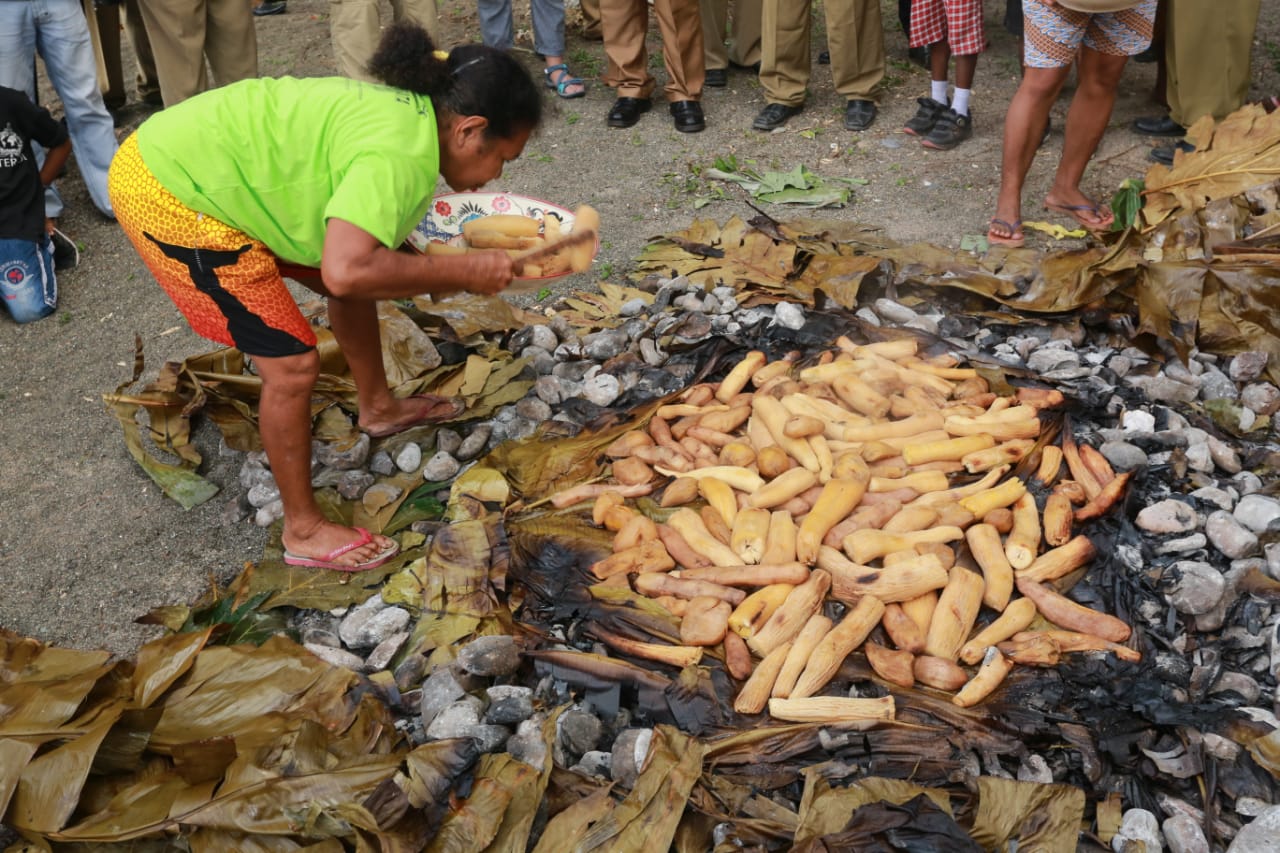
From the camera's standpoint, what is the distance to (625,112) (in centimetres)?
618

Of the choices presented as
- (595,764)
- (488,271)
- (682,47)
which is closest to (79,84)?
(682,47)

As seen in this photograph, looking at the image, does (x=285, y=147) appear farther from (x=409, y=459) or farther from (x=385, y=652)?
(x=385, y=652)

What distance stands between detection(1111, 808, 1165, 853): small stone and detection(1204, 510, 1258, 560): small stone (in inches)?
31.7

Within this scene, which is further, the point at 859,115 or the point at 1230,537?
the point at 859,115

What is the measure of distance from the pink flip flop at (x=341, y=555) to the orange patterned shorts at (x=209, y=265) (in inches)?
24.6

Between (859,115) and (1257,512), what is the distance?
3.85 metres

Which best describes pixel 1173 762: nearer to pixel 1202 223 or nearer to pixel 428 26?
pixel 1202 223

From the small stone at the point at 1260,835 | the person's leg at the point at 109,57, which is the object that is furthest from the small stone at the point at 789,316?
the person's leg at the point at 109,57

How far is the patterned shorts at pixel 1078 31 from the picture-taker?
398 centimetres

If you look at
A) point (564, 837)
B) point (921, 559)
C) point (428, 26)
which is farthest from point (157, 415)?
point (428, 26)

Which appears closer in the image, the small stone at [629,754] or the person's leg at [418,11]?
the small stone at [629,754]

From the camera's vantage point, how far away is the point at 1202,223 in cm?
386

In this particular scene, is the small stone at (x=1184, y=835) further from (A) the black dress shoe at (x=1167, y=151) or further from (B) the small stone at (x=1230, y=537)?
(A) the black dress shoe at (x=1167, y=151)

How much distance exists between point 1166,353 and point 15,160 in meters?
5.00
